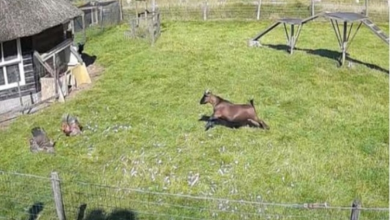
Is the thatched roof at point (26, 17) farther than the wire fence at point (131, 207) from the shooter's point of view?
Yes

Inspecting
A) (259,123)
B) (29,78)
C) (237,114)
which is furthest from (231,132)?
(29,78)

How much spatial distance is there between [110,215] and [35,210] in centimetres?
132

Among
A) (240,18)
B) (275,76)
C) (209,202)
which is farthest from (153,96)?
(240,18)

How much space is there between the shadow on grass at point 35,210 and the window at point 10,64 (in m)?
5.77

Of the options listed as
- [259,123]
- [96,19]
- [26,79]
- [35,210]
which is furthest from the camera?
[96,19]

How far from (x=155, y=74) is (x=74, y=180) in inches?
290

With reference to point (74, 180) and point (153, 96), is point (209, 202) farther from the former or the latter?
point (153, 96)

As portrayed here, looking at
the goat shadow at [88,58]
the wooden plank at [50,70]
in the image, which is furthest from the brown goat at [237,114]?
the goat shadow at [88,58]

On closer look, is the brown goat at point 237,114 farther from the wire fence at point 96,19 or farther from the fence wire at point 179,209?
the wire fence at point 96,19

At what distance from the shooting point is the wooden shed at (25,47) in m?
12.8

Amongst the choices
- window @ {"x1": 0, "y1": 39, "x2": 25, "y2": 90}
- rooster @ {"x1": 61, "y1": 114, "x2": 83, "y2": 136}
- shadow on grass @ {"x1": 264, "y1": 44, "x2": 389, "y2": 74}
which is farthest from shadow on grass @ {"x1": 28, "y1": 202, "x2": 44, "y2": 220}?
shadow on grass @ {"x1": 264, "y1": 44, "x2": 389, "y2": 74}

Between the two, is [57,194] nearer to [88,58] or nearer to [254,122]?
[254,122]

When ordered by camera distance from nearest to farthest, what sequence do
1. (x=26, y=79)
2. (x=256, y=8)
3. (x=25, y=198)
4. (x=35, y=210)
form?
(x=35, y=210), (x=25, y=198), (x=26, y=79), (x=256, y=8)

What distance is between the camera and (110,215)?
319 inches
